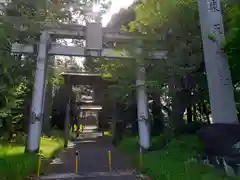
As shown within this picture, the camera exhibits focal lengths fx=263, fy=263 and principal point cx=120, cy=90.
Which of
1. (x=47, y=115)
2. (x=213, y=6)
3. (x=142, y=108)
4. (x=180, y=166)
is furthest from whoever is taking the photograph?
(x=47, y=115)

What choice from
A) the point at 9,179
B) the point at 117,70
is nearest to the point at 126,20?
the point at 117,70

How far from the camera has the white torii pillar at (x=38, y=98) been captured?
1327 cm

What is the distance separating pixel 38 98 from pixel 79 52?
3.28m

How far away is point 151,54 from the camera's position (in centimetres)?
1378

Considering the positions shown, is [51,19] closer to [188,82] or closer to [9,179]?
[9,179]

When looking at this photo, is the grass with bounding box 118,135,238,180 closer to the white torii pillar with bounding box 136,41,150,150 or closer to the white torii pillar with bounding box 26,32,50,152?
the white torii pillar with bounding box 136,41,150,150

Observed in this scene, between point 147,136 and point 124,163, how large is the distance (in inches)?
107

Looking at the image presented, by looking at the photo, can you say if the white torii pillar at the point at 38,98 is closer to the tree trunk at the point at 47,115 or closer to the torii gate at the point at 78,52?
the torii gate at the point at 78,52

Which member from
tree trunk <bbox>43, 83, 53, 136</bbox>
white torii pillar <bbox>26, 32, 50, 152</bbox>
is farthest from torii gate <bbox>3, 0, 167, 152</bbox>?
tree trunk <bbox>43, 83, 53, 136</bbox>

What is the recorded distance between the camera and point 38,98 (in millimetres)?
13734

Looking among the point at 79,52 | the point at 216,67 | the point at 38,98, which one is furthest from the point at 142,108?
the point at 216,67

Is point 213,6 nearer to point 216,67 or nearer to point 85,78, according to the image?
point 216,67

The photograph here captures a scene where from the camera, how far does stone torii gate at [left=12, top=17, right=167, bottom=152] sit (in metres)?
13.5

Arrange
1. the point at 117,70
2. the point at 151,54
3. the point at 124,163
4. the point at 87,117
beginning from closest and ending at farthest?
1. the point at 124,163
2. the point at 151,54
3. the point at 117,70
4. the point at 87,117
